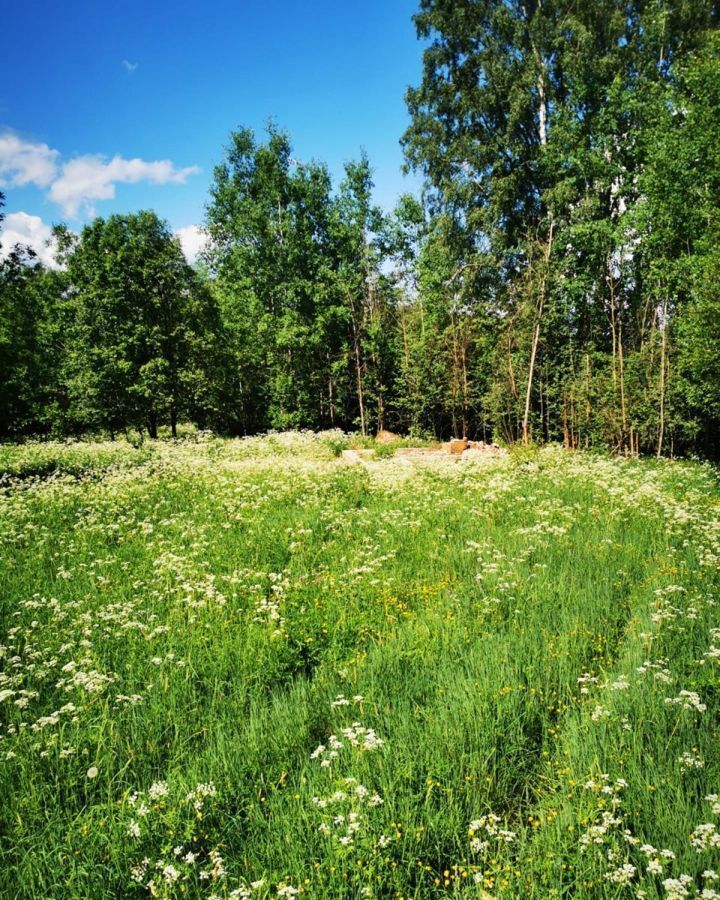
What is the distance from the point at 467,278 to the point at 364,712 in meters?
28.0

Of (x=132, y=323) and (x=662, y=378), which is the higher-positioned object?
(x=132, y=323)

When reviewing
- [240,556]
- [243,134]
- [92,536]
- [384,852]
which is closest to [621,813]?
[384,852]

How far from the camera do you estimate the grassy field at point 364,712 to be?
8.90 feet

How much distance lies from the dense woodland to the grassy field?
1297 cm

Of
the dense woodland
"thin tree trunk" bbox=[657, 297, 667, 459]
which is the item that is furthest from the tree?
"thin tree trunk" bbox=[657, 297, 667, 459]

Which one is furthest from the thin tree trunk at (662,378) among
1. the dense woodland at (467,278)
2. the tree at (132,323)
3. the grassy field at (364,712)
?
the tree at (132,323)

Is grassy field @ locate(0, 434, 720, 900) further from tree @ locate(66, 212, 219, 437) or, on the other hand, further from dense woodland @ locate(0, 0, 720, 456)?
tree @ locate(66, 212, 219, 437)

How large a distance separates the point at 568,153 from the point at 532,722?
29.6m

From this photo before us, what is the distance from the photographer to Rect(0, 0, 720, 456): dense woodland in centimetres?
2183

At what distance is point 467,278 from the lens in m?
28.1

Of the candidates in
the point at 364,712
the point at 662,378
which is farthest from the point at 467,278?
the point at 364,712

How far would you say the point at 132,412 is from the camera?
2872 centimetres

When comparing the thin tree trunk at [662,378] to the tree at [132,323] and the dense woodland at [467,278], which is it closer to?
the dense woodland at [467,278]

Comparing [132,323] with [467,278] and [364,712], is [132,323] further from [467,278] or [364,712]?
[364,712]
